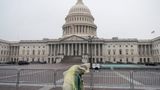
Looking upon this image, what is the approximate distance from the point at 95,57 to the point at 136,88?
7236 centimetres

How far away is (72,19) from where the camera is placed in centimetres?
9594

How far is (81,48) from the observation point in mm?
83500

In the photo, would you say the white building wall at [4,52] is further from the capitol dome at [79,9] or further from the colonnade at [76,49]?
the capitol dome at [79,9]

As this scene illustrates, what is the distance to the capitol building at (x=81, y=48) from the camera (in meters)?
83.2

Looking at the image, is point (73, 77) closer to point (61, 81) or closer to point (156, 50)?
point (61, 81)

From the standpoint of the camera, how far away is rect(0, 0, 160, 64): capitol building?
273ft

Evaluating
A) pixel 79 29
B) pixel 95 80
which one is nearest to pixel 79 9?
pixel 79 29

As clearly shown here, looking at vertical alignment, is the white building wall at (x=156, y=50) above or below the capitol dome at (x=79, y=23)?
below

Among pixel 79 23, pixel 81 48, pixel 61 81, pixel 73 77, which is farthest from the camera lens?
pixel 79 23

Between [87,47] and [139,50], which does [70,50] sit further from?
[139,50]

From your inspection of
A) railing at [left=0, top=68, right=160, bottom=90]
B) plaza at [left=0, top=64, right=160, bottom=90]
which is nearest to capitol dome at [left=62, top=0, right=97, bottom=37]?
railing at [left=0, top=68, right=160, bottom=90]

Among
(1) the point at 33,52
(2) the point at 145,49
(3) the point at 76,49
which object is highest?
(3) the point at 76,49

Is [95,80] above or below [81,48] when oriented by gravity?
below

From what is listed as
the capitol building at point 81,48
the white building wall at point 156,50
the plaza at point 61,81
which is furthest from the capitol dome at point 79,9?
the plaza at point 61,81
